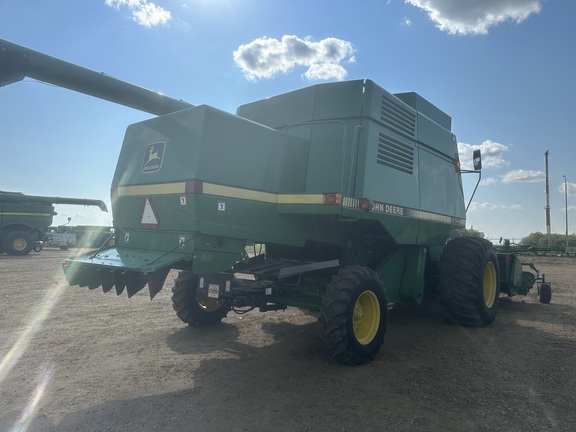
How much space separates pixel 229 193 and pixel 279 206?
2.49 feet

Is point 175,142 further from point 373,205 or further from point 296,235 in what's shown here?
point 373,205

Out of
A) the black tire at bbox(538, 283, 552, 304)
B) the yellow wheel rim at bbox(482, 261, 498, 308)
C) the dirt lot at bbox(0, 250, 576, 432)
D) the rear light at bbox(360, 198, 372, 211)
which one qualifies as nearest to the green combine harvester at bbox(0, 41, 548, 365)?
the rear light at bbox(360, 198, 372, 211)

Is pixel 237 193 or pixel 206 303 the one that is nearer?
pixel 237 193

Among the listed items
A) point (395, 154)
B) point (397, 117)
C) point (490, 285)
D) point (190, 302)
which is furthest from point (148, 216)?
point (490, 285)

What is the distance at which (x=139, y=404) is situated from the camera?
3.98 m

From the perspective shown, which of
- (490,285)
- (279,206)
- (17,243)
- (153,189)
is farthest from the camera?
(17,243)

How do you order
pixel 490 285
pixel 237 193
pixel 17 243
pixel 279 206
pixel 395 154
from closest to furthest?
1. pixel 237 193
2. pixel 279 206
3. pixel 395 154
4. pixel 490 285
5. pixel 17 243

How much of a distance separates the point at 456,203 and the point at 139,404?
6330 millimetres

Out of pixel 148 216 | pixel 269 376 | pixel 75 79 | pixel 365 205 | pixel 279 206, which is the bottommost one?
pixel 269 376

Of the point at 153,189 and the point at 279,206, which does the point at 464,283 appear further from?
the point at 153,189

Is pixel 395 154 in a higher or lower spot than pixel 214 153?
higher

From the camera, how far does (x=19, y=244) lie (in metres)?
22.4

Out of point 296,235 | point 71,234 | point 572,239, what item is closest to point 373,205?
point 296,235

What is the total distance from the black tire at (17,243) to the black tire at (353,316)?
22.2 m
